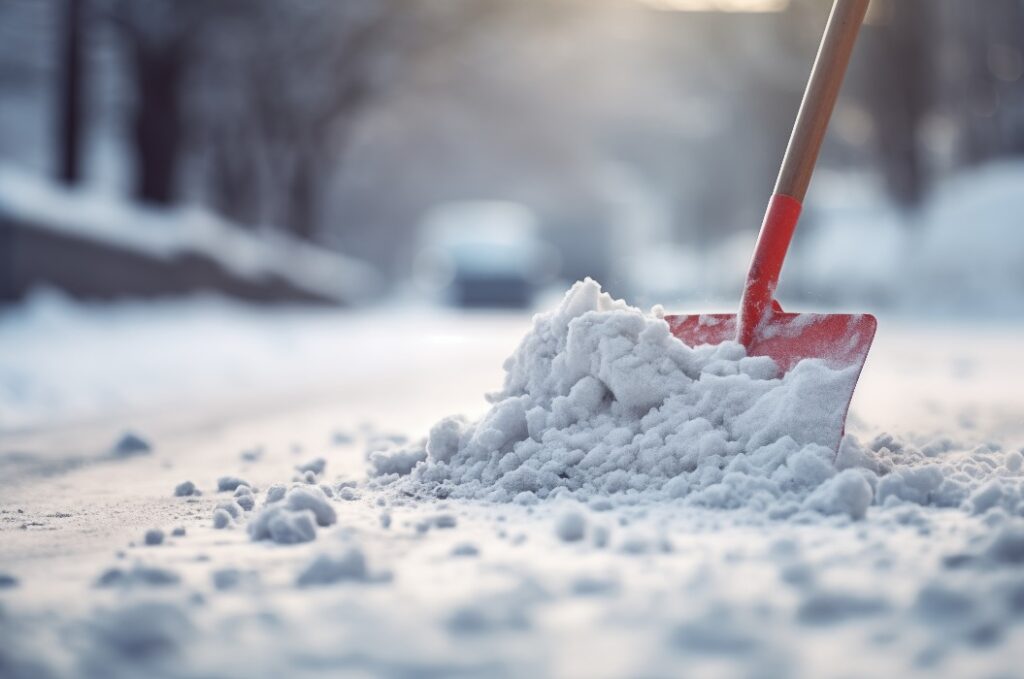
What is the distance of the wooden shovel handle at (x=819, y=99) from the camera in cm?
306

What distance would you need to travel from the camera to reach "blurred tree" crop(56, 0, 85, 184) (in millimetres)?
10938

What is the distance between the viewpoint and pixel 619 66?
39844 millimetres

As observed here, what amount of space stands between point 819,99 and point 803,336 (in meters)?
0.65

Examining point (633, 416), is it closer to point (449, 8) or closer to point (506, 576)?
point (506, 576)

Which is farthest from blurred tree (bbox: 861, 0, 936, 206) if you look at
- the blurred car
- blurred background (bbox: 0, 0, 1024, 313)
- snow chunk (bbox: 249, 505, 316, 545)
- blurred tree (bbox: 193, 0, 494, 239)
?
snow chunk (bbox: 249, 505, 316, 545)

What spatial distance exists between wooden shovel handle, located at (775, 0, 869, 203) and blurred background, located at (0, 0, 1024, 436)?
0.54 m

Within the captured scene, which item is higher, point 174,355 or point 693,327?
point 174,355

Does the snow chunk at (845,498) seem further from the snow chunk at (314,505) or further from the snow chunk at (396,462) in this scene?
Result: the snow chunk at (396,462)

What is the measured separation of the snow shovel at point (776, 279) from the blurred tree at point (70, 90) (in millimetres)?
9362

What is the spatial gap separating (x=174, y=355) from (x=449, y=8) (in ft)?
44.1

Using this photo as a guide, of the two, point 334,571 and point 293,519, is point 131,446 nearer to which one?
point 293,519

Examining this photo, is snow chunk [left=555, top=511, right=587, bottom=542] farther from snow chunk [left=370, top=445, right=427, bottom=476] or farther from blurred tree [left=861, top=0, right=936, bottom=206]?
blurred tree [left=861, top=0, right=936, bottom=206]

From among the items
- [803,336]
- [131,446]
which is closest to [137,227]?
[131,446]

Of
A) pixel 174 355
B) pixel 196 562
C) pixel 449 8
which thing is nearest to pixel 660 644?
pixel 196 562
